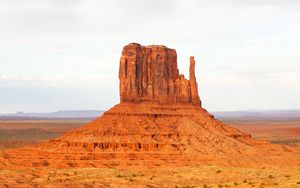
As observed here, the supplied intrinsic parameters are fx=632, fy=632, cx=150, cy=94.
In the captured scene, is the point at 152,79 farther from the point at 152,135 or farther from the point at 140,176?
the point at 140,176

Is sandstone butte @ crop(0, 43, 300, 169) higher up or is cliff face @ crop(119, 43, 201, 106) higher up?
cliff face @ crop(119, 43, 201, 106)

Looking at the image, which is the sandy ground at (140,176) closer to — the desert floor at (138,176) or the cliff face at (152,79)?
the desert floor at (138,176)

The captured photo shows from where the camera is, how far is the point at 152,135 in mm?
99875

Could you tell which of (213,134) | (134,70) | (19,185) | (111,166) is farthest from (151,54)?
(19,185)

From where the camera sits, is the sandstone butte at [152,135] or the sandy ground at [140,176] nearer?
the sandy ground at [140,176]

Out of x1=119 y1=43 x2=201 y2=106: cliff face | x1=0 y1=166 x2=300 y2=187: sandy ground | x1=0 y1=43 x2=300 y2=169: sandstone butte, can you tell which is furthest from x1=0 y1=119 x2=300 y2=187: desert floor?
x1=119 y1=43 x2=201 y2=106: cliff face

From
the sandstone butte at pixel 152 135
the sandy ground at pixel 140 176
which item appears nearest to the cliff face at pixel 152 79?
the sandstone butte at pixel 152 135

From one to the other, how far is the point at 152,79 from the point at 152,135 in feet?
43.4

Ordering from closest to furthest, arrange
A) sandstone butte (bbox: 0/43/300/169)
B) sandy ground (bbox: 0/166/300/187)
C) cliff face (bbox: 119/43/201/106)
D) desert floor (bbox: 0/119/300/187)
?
desert floor (bbox: 0/119/300/187) → sandy ground (bbox: 0/166/300/187) → sandstone butte (bbox: 0/43/300/169) → cliff face (bbox: 119/43/201/106)

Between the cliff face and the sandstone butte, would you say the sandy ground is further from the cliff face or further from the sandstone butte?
the cliff face

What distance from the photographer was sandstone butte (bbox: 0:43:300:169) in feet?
313

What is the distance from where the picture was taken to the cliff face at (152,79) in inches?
4252

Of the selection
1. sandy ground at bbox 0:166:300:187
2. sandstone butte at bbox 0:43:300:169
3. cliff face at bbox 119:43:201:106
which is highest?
cliff face at bbox 119:43:201:106

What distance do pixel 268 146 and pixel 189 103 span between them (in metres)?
15.3
